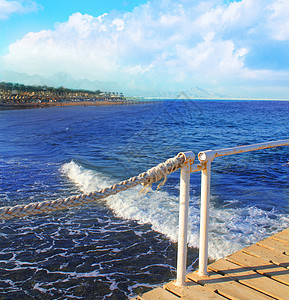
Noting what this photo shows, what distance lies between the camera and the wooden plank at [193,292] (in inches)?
99.3

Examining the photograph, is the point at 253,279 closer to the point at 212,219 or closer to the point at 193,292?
the point at 193,292

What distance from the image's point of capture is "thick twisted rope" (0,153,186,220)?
6.54 ft

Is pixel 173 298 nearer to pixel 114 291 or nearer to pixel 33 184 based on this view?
pixel 114 291

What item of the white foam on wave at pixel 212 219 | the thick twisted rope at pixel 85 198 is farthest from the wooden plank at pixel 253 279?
the white foam on wave at pixel 212 219

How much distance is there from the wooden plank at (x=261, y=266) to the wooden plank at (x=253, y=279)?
8 centimetres

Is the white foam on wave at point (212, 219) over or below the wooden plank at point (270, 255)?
below

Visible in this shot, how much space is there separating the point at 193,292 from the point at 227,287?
367 millimetres

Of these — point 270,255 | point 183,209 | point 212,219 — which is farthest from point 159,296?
point 212,219

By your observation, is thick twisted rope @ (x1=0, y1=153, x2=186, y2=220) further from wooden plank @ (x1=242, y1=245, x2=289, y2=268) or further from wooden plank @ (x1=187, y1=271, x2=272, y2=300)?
wooden plank @ (x1=242, y1=245, x2=289, y2=268)

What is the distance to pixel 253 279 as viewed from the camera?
2.85 meters

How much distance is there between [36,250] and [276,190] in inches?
338

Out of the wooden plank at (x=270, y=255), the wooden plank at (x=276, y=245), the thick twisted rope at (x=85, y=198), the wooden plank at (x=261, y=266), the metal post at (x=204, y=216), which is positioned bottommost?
the wooden plank at (x=276, y=245)

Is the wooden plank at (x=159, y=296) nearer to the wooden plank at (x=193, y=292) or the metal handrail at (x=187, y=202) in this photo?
the wooden plank at (x=193, y=292)

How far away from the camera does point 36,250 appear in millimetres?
5746
